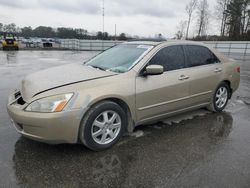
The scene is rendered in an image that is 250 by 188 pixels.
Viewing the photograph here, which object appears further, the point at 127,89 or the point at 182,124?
the point at 182,124

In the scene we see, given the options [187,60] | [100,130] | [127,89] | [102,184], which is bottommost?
[102,184]

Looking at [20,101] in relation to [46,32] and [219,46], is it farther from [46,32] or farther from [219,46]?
[46,32]

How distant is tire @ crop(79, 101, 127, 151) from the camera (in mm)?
3070

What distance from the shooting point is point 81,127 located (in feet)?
9.95

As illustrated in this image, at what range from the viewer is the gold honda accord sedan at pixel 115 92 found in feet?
9.55

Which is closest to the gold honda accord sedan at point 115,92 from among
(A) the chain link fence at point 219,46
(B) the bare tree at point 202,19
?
(A) the chain link fence at point 219,46

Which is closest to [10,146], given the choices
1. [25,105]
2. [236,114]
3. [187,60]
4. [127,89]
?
[25,105]

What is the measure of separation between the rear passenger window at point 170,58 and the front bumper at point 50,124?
161 centimetres

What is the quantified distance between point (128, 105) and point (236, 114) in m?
2.85

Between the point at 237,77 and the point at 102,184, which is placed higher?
the point at 237,77

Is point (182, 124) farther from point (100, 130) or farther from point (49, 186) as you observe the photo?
point (49, 186)

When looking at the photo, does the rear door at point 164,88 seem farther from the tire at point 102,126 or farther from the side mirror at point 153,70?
the tire at point 102,126

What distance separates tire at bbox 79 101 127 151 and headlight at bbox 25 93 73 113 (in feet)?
1.14

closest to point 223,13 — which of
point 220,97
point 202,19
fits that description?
point 202,19
